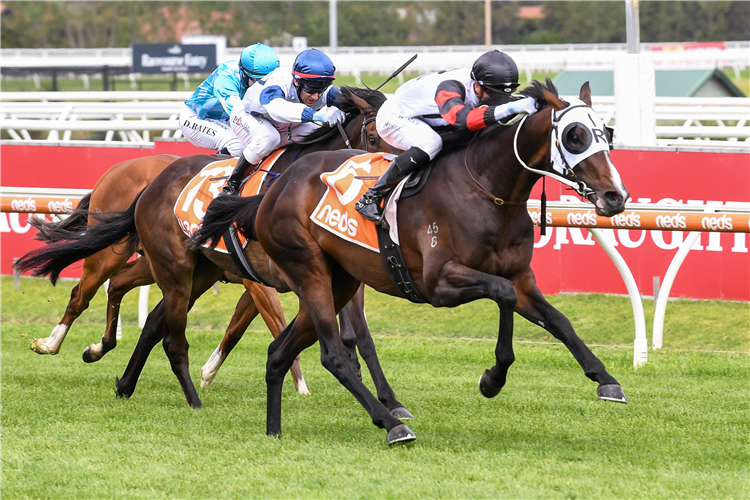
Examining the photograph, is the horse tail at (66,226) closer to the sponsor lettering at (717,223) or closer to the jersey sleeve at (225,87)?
the jersey sleeve at (225,87)

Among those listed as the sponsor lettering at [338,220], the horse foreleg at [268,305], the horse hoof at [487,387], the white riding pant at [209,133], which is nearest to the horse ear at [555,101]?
the sponsor lettering at [338,220]

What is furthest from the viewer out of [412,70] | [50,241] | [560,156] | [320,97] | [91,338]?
[412,70]

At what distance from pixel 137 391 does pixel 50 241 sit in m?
1.17

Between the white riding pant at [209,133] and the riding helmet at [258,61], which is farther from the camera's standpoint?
the white riding pant at [209,133]

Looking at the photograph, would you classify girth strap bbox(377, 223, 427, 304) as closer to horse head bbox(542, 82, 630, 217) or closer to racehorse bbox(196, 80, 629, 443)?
racehorse bbox(196, 80, 629, 443)

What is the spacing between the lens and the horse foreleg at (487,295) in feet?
13.9

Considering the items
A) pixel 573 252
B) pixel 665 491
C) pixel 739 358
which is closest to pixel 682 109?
pixel 573 252

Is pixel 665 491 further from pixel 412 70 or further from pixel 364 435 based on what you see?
pixel 412 70

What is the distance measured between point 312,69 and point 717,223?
7.94 feet

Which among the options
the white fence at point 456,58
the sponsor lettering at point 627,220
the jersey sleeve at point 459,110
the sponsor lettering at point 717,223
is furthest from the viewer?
the white fence at point 456,58

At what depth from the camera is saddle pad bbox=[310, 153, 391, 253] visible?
15.5ft

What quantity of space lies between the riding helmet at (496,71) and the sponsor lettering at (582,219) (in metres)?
1.73

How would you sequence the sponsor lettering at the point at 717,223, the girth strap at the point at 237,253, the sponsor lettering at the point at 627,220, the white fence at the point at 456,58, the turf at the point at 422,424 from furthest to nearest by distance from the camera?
the white fence at the point at 456,58
the sponsor lettering at the point at 627,220
the sponsor lettering at the point at 717,223
the girth strap at the point at 237,253
the turf at the point at 422,424

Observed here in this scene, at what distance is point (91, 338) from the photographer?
8133 millimetres
